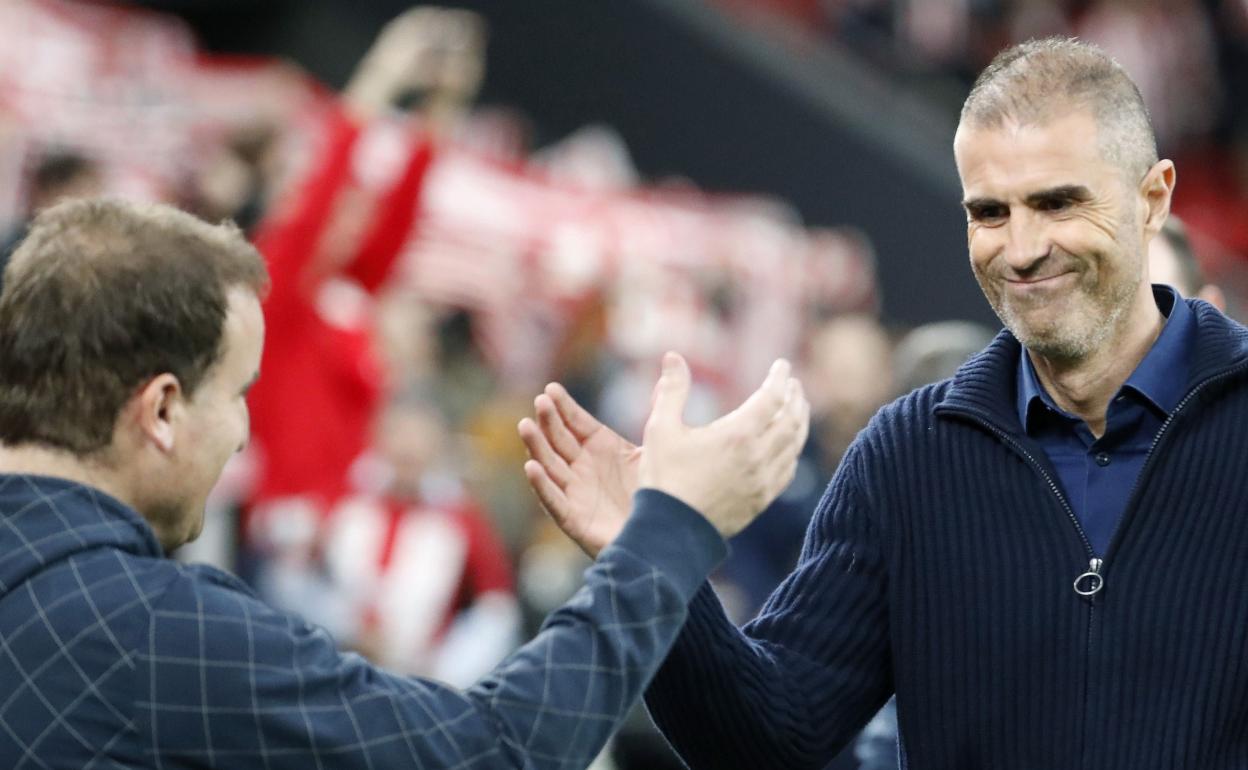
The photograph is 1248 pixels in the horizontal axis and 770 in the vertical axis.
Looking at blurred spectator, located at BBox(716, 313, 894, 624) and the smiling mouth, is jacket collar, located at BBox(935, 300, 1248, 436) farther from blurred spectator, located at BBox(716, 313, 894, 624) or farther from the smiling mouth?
blurred spectator, located at BBox(716, 313, 894, 624)

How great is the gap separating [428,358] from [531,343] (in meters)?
1.01

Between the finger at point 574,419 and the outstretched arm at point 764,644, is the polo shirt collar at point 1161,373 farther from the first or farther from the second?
the finger at point 574,419

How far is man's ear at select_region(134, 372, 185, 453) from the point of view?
7.40 ft

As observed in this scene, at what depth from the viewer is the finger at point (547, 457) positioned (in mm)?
2617

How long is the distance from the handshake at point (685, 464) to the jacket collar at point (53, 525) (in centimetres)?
56

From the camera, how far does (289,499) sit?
625cm

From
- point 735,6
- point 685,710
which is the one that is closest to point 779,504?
point 685,710

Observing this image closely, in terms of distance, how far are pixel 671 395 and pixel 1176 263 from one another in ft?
5.29

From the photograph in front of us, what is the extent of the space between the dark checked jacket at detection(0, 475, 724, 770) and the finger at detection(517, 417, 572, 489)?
0.33 meters

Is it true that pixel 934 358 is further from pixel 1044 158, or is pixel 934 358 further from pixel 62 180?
pixel 62 180

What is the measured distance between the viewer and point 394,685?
88.9 inches

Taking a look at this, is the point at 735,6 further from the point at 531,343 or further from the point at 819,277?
the point at 531,343

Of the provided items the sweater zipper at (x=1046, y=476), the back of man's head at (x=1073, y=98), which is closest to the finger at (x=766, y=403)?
the sweater zipper at (x=1046, y=476)

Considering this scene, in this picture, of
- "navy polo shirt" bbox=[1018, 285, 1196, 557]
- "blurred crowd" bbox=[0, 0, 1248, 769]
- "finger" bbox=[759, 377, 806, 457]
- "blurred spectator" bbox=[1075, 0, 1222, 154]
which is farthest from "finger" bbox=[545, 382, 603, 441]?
"blurred spectator" bbox=[1075, 0, 1222, 154]
